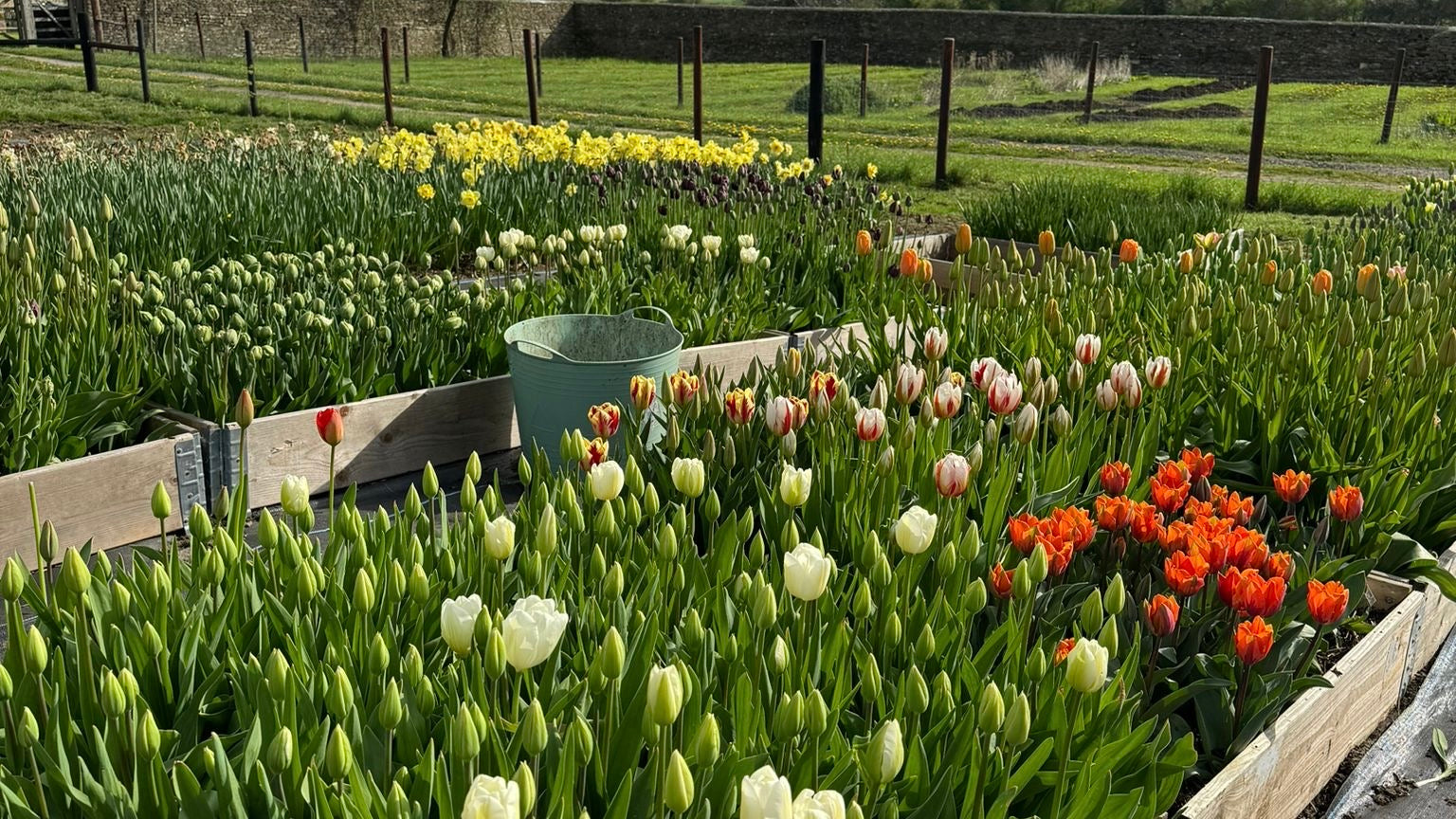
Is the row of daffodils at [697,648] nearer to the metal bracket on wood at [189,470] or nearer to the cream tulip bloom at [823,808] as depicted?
the cream tulip bloom at [823,808]

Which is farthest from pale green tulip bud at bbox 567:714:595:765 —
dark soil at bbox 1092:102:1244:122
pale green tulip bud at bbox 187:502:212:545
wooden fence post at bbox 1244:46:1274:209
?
dark soil at bbox 1092:102:1244:122

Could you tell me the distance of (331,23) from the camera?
31406mm

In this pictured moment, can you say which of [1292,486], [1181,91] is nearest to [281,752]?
[1292,486]

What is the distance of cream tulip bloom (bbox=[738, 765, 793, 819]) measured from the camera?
1.18m

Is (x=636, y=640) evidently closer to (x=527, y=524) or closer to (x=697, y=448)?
(x=527, y=524)

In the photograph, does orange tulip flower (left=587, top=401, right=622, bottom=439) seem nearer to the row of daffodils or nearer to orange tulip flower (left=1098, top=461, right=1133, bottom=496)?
the row of daffodils

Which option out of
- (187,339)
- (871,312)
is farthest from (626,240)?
(187,339)

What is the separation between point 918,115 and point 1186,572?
19.6m

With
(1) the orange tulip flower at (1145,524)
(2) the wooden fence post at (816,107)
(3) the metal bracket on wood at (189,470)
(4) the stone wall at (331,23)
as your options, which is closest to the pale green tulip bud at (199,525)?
(3) the metal bracket on wood at (189,470)

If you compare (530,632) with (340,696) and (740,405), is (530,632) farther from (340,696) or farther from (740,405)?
(740,405)

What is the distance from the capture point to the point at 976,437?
128 inches

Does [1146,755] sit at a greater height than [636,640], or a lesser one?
lesser

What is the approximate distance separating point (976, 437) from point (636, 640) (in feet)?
5.08

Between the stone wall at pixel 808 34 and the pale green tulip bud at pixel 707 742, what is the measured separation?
27.0 metres
